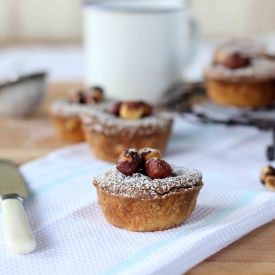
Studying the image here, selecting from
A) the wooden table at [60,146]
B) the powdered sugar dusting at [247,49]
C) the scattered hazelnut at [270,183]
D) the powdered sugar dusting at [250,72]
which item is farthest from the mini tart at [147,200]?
the powdered sugar dusting at [247,49]

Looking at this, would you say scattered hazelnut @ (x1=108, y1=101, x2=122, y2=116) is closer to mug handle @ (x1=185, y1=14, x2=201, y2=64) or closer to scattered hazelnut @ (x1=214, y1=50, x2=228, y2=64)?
scattered hazelnut @ (x1=214, y1=50, x2=228, y2=64)

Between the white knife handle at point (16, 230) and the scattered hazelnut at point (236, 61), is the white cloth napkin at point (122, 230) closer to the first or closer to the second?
the white knife handle at point (16, 230)

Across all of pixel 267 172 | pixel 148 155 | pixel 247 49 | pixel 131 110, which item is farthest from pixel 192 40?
pixel 148 155

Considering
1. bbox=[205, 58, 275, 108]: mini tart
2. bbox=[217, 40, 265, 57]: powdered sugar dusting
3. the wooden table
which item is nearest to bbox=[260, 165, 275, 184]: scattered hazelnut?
the wooden table

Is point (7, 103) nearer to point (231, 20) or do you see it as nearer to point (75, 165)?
point (75, 165)

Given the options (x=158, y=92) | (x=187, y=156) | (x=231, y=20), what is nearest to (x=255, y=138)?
(x=187, y=156)
